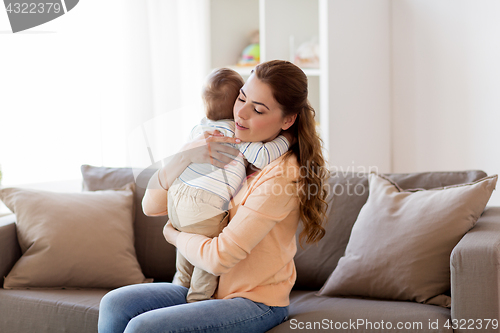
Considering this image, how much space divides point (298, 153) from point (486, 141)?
1.78m

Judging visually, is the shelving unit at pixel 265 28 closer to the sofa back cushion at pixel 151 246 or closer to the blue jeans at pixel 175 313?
the sofa back cushion at pixel 151 246

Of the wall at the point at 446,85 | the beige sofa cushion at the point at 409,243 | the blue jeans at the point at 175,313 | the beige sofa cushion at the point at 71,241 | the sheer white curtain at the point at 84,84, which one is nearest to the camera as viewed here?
the blue jeans at the point at 175,313

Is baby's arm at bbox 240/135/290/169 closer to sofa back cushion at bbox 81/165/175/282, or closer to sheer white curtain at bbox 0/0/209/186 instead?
sofa back cushion at bbox 81/165/175/282

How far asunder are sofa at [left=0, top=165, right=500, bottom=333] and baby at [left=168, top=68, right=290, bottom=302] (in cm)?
19

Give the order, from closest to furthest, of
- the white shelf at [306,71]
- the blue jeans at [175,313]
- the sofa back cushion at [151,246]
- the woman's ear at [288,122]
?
the blue jeans at [175,313]
the woman's ear at [288,122]
the sofa back cushion at [151,246]
the white shelf at [306,71]

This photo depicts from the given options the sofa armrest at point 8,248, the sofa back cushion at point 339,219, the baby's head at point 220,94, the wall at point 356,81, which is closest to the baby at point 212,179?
the baby's head at point 220,94

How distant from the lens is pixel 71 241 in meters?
1.75

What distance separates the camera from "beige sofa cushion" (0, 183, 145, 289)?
1.71 metres

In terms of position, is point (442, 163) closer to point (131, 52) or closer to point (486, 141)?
point (486, 141)

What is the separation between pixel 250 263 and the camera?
128cm

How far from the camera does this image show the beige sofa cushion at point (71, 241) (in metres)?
1.71

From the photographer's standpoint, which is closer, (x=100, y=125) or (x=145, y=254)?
(x=145, y=254)

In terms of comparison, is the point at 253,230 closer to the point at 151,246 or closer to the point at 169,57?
the point at 151,246

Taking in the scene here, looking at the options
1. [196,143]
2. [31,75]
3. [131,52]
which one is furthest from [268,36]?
[196,143]
